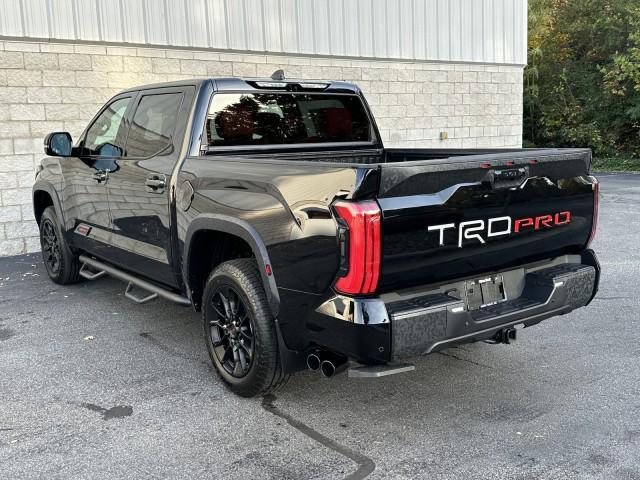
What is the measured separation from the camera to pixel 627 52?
23.4 meters

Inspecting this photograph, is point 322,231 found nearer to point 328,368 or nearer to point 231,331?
point 328,368

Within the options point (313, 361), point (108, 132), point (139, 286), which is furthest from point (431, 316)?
point (108, 132)

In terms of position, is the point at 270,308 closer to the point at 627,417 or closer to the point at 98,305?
the point at 627,417

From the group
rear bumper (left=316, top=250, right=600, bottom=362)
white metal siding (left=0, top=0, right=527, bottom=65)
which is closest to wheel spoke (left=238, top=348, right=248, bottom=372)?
rear bumper (left=316, top=250, right=600, bottom=362)

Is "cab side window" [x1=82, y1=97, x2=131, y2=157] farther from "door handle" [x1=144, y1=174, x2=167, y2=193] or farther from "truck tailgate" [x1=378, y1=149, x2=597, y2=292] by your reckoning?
"truck tailgate" [x1=378, y1=149, x2=597, y2=292]

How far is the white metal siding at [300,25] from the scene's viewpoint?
8891mm

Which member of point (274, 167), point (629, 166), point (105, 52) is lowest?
point (629, 166)

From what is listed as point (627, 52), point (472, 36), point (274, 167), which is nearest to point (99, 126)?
point (274, 167)

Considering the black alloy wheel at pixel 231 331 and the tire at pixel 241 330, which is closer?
the tire at pixel 241 330

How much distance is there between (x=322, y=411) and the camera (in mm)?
3842

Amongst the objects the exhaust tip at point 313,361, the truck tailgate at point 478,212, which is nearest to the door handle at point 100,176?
the exhaust tip at point 313,361

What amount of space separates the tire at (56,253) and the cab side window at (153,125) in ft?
6.04

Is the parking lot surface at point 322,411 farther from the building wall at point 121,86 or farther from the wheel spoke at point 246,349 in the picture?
the building wall at point 121,86

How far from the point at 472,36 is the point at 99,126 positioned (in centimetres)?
979
